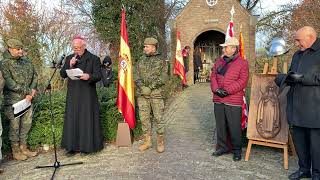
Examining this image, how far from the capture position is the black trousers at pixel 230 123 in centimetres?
560

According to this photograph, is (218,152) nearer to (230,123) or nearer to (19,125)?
(230,123)

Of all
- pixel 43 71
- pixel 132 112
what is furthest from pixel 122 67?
pixel 43 71

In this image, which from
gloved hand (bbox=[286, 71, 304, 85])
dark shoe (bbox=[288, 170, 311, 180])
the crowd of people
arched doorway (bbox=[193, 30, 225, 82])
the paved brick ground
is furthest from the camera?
arched doorway (bbox=[193, 30, 225, 82])

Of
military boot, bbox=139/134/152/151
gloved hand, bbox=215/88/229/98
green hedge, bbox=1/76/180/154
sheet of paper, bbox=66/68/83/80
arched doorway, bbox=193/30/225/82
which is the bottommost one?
military boot, bbox=139/134/152/151

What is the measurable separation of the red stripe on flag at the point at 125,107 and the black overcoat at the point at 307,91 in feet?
9.50

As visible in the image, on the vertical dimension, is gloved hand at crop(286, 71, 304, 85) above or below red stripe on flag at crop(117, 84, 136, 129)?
above

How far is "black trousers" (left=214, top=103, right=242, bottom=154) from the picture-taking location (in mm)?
5602

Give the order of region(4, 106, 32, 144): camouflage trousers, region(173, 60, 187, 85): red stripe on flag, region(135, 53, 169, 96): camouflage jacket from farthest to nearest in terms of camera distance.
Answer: region(173, 60, 187, 85): red stripe on flag
region(135, 53, 169, 96): camouflage jacket
region(4, 106, 32, 144): camouflage trousers

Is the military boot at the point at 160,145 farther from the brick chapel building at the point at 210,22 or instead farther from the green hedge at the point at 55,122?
the brick chapel building at the point at 210,22

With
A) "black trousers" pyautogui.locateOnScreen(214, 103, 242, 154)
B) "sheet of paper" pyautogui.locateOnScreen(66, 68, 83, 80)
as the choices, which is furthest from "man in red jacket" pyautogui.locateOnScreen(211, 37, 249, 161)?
"sheet of paper" pyautogui.locateOnScreen(66, 68, 83, 80)

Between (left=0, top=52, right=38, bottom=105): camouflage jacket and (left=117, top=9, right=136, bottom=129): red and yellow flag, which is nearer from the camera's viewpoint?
(left=0, top=52, right=38, bottom=105): camouflage jacket

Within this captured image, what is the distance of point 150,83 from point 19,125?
2.42 m

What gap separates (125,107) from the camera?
644cm

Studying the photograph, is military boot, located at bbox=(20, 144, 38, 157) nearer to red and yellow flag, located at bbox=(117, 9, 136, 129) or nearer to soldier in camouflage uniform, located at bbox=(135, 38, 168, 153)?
red and yellow flag, located at bbox=(117, 9, 136, 129)
